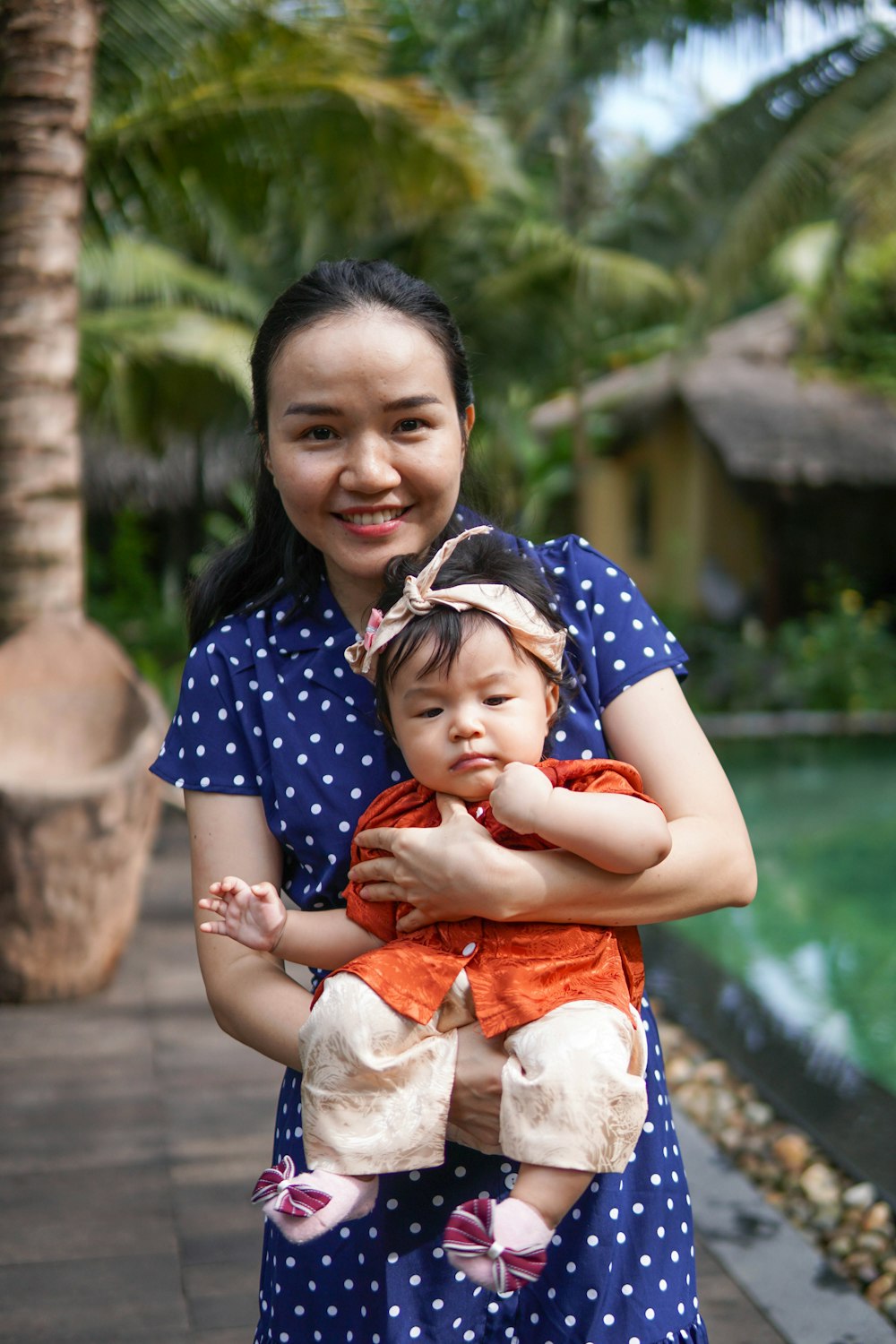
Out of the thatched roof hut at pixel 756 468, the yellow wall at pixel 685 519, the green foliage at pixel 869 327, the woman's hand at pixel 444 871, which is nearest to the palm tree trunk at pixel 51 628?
the woman's hand at pixel 444 871

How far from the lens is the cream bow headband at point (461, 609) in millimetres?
1478

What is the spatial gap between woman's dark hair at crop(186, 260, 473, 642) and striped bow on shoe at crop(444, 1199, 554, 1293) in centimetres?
76

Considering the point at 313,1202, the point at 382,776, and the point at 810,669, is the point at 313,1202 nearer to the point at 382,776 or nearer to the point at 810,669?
the point at 382,776

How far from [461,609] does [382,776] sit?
9.4 inches

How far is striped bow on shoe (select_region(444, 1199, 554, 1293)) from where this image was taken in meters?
1.28

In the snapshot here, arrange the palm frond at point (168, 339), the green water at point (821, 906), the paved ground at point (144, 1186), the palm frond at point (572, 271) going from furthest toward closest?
the palm frond at point (572, 271) → the palm frond at point (168, 339) → the green water at point (821, 906) → the paved ground at point (144, 1186)

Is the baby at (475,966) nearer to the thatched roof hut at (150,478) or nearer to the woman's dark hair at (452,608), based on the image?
the woman's dark hair at (452,608)

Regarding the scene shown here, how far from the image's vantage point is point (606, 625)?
1604 mm

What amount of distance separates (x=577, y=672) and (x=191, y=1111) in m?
2.72

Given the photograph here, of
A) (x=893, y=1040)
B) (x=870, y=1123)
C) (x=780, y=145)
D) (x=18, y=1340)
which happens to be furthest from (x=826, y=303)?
(x=18, y=1340)

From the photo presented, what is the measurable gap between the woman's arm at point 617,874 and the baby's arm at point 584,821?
31 mm

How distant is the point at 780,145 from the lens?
11.6 m

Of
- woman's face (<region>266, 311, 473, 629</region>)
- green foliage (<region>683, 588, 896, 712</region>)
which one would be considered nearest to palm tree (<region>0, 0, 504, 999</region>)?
woman's face (<region>266, 311, 473, 629</region>)

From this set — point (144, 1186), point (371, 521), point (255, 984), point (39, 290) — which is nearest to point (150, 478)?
point (39, 290)
